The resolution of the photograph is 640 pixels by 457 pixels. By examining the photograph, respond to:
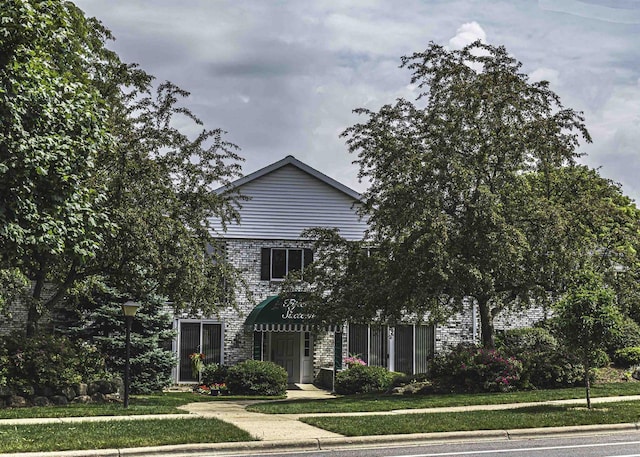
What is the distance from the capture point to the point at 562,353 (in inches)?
933

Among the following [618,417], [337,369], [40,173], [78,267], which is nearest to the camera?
[40,173]

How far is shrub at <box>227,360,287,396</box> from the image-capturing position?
27.6m

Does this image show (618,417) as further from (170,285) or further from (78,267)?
(78,267)

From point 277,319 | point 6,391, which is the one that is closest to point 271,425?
point 6,391

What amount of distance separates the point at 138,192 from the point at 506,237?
934 centimetres

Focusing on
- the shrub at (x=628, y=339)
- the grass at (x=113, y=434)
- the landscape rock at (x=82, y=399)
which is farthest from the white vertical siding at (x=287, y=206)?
the grass at (x=113, y=434)

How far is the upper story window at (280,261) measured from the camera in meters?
31.4

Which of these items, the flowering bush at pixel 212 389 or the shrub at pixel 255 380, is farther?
the flowering bush at pixel 212 389

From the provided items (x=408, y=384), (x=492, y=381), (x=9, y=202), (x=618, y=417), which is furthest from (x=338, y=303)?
(x=9, y=202)

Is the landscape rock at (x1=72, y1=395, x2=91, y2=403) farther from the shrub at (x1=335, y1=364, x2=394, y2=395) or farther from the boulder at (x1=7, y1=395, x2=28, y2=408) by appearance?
the shrub at (x1=335, y1=364, x2=394, y2=395)

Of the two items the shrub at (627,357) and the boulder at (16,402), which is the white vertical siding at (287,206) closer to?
the shrub at (627,357)

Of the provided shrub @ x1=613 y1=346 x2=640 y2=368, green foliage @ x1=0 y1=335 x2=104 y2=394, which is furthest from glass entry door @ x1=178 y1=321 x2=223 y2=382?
shrub @ x1=613 y1=346 x2=640 y2=368

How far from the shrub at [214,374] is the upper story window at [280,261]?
3948 millimetres

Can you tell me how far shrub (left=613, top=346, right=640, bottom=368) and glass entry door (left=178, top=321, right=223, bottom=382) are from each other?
14.0 m
